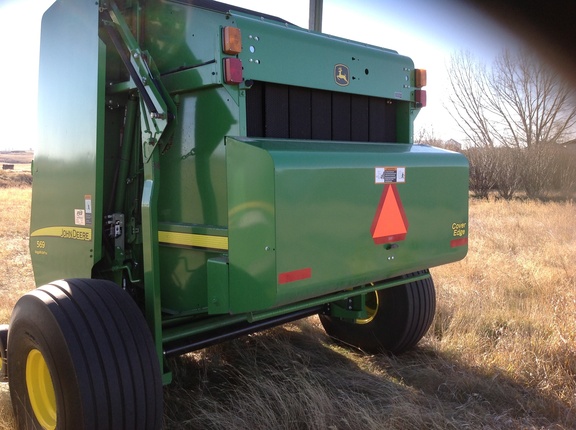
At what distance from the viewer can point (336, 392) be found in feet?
11.4

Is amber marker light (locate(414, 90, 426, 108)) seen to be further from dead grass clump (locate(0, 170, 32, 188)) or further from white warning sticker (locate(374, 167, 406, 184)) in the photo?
dead grass clump (locate(0, 170, 32, 188))

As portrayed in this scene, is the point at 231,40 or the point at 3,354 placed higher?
the point at 231,40

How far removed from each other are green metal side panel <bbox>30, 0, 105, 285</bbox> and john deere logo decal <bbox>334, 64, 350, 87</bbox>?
4.14ft

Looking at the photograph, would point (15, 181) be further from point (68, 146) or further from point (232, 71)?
point (232, 71)

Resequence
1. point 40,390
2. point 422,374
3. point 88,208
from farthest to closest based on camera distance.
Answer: point 422,374
point 88,208
point 40,390

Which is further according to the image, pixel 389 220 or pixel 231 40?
pixel 389 220

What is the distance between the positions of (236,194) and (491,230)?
8.33m

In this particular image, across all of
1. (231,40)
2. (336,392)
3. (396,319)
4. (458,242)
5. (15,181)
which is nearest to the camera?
(231,40)

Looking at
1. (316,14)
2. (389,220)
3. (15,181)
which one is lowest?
(389,220)

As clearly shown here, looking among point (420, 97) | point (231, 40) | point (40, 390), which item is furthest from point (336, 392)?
point (231, 40)

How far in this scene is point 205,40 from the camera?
8.95ft

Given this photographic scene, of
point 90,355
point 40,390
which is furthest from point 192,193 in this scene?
point 40,390

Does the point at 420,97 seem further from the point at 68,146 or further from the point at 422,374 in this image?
the point at 68,146

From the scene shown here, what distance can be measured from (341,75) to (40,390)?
7.56 feet
